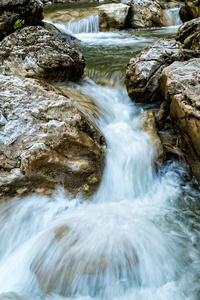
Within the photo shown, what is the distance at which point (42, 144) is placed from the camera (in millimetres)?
3312

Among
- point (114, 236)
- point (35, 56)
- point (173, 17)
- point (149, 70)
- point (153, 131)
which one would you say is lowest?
point (114, 236)

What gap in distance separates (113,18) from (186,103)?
34.0 ft

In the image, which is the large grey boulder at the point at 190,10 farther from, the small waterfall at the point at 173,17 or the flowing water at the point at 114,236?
the flowing water at the point at 114,236

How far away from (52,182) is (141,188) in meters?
1.53

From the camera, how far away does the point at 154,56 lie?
5.35 metres

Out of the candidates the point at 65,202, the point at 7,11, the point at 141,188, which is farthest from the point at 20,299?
the point at 7,11

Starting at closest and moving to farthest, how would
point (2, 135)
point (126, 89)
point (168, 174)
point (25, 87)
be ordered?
point (2, 135) → point (25, 87) → point (168, 174) → point (126, 89)

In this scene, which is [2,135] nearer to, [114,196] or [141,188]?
[114,196]

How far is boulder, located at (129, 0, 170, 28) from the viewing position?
12.5 m

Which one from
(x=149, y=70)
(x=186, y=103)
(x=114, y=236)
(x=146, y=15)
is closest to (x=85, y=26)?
(x=146, y=15)

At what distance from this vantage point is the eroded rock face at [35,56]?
4.75 m

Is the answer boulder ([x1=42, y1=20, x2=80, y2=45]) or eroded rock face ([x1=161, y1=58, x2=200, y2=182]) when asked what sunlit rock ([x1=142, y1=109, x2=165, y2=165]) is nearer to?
eroded rock face ([x1=161, y1=58, x2=200, y2=182])

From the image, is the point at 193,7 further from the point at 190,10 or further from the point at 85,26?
the point at 85,26

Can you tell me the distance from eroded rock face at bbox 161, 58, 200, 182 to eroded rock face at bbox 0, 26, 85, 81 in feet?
7.12
